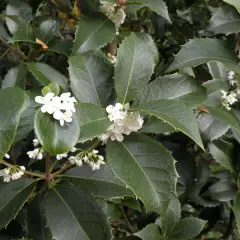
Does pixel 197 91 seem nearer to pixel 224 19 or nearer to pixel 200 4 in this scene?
pixel 224 19

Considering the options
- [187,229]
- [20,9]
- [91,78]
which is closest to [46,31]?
[20,9]

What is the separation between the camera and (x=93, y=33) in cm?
103

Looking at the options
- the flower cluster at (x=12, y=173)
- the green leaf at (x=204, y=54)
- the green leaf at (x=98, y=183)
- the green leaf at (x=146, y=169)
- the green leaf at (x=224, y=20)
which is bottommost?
the green leaf at (x=98, y=183)

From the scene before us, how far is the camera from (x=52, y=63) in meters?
1.37

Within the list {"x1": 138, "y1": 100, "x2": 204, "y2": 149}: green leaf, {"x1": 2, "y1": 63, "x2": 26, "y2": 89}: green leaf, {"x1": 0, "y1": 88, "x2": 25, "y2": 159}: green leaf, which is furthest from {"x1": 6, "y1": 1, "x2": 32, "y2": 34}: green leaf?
{"x1": 138, "y1": 100, "x2": 204, "y2": 149}: green leaf

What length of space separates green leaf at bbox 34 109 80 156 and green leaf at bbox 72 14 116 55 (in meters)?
0.34

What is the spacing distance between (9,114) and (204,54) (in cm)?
57

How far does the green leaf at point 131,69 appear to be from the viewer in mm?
833

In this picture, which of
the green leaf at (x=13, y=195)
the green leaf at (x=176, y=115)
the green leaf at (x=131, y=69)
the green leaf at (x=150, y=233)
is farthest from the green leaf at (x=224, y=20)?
the green leaf at (x=13, y=195)

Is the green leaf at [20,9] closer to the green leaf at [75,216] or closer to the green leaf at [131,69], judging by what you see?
the green leaf at [131,69]

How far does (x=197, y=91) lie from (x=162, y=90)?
93mm

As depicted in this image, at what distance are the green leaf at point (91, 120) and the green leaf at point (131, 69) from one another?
74mm

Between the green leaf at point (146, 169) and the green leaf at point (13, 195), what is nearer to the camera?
the green leaf at point (146, 169)

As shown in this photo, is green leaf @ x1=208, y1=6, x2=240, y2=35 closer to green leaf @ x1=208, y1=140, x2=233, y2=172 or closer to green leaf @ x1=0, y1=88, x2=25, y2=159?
green leaf @ x1=208, y1=140, x2=233, y2=172
